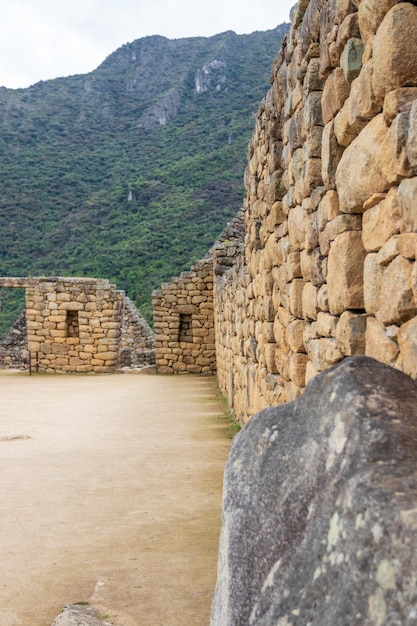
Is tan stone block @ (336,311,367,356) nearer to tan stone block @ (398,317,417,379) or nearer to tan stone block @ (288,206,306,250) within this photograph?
tan stone block @ (398,317,417,379)

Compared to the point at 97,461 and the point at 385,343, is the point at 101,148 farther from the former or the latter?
the point at 385,343

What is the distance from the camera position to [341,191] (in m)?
2.73

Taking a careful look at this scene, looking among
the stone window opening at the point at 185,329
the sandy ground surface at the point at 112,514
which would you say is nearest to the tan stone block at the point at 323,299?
the sandy ground surface at the point at 112,514

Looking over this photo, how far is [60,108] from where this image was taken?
6278 centimetres

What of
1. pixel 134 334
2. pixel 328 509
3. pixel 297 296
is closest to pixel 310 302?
pixel 297 296

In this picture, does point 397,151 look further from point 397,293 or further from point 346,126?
point 346,126

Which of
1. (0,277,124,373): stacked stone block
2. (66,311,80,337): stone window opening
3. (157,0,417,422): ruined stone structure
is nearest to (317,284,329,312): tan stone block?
(157,0,417,422): ruined stone structure

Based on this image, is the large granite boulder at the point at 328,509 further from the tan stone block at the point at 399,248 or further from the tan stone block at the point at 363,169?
the tan stone block at the point at 363,169

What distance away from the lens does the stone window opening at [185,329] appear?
58.1 feet

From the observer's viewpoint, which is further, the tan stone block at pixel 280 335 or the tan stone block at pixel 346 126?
the tan stone block at pixel 280 335

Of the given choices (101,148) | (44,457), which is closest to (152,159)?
(101,148)

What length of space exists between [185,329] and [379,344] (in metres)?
15.6

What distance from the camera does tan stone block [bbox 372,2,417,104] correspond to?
80.7 inches

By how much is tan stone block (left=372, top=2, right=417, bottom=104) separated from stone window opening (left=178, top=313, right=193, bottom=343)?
15.7 meters
